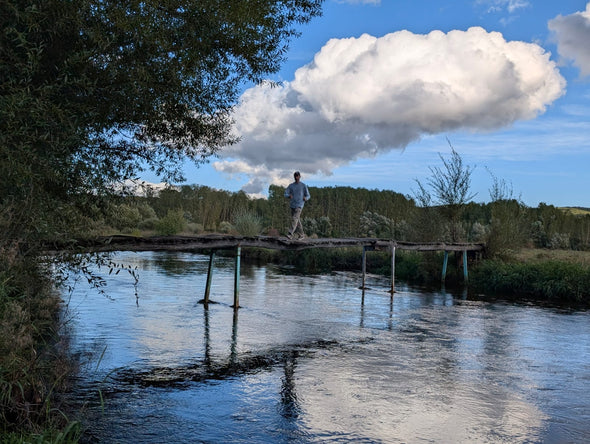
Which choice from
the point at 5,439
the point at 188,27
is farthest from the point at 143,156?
the point at 5,439

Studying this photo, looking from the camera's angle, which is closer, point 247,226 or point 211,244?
point 211,244

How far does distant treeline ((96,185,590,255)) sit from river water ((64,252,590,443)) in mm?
2654

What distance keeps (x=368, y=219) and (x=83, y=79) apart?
45.4 meters

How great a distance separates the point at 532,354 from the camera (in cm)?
1144

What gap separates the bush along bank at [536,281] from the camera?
2144 cm

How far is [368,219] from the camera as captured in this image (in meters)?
51.8

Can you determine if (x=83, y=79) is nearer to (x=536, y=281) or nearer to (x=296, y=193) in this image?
(x=296, y=193)

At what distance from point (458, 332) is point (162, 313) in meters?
7.29

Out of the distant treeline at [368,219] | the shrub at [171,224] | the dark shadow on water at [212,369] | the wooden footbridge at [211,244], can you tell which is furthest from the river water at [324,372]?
the shrub at [171,224]

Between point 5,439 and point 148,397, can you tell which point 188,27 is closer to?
point 148,397

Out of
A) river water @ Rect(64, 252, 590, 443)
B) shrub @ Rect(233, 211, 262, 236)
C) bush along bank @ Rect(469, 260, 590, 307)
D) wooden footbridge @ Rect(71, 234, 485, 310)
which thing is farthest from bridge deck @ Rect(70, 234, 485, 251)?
shrub @ Rect(233, 211, 262, 236)

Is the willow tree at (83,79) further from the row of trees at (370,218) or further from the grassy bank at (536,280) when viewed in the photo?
the grassy bank at (536,280)

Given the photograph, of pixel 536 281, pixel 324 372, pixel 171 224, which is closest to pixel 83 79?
pixel 324 372

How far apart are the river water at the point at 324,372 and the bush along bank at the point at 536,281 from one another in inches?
140
